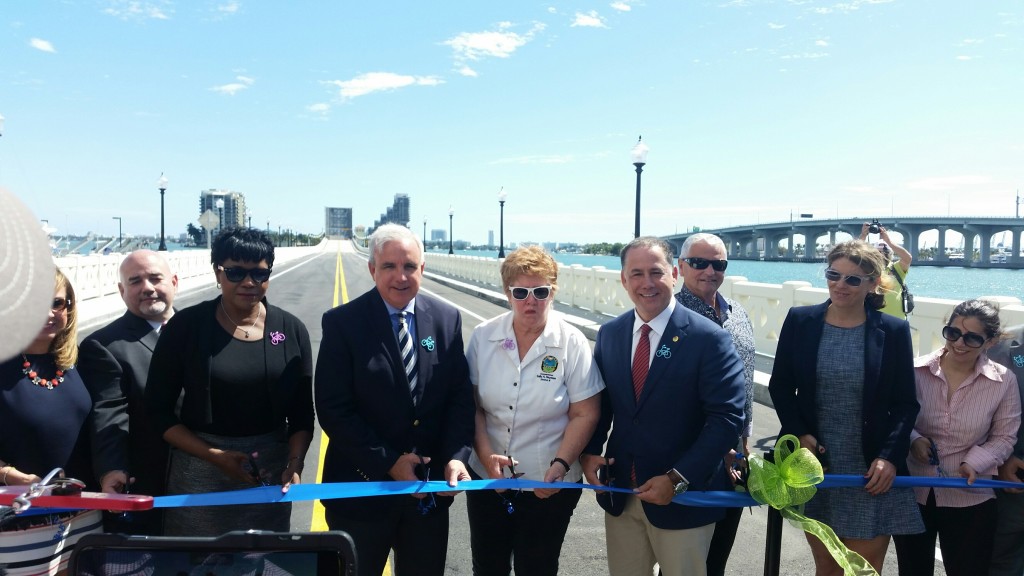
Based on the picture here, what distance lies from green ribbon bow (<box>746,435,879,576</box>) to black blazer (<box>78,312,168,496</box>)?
271 cm

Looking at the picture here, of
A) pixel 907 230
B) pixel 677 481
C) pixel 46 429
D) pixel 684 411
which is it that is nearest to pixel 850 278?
pixel 684 411

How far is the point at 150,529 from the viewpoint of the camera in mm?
2922

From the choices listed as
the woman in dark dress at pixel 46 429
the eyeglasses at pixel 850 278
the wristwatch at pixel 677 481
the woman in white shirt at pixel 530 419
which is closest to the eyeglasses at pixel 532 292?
the woman in white shirt at pixel 530 419

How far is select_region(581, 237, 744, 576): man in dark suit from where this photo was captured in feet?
9.13

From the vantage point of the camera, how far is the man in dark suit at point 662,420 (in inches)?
110

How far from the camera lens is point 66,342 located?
2.61 m

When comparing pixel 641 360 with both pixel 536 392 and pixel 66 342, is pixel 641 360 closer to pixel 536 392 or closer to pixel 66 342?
pixel 536 392

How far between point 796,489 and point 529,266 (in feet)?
4.99

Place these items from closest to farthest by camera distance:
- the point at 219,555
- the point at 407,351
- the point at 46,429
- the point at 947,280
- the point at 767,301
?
the point at 219,555 < the point at 46,429 < the point at 407,351 < the point at 767,301 < the point at 947,280

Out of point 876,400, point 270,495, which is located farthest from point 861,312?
point 270,495

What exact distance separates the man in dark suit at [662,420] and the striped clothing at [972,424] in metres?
1.15

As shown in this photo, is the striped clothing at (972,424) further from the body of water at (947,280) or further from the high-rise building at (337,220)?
the high-rise building at (337,220)

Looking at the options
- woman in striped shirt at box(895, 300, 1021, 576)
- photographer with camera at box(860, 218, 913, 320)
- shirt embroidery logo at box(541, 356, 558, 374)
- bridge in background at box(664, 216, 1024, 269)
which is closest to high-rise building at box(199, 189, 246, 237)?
bridge in background at box(664, 216, 1024, 269)

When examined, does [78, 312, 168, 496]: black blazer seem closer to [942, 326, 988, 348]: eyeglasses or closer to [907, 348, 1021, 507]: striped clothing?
[907, 348, 1021, 507]: striped clothing
